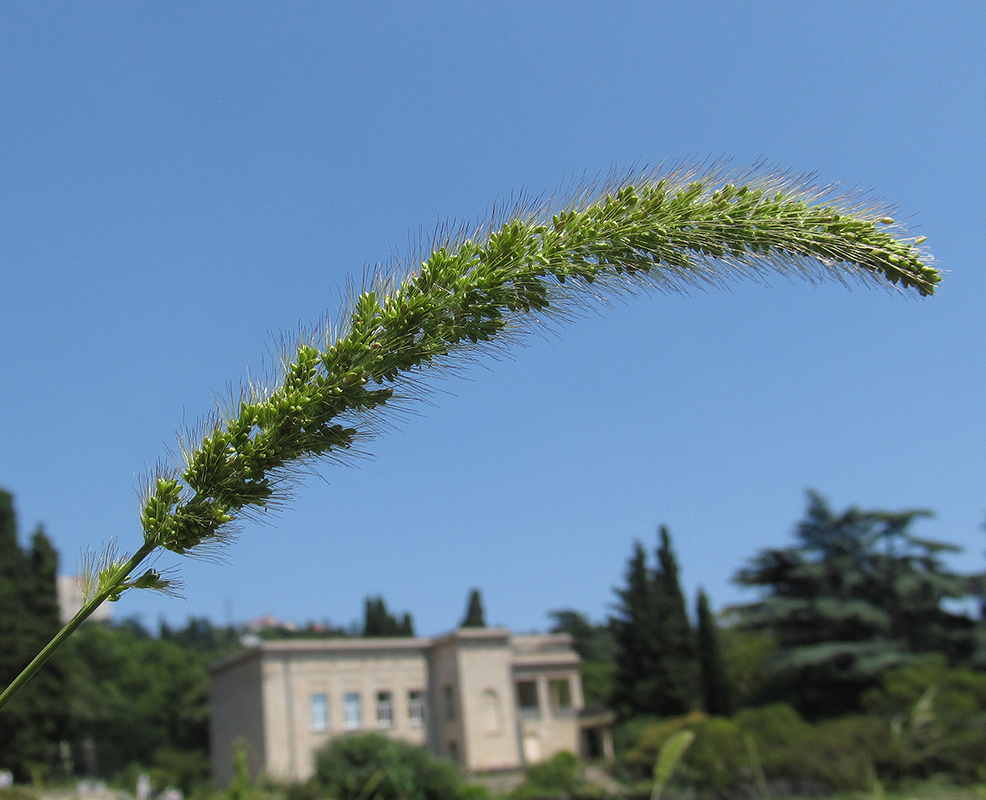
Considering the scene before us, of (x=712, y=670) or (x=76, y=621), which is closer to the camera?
(x=76, y=621)

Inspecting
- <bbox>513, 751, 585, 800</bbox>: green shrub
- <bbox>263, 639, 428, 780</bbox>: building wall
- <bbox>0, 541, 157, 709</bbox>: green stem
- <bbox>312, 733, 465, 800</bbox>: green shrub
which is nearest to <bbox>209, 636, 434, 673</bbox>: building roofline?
<bbox>263, 639, 428, 780</bbox>: building wall

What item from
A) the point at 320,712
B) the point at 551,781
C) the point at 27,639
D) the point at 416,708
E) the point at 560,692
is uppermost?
the point at 27,639

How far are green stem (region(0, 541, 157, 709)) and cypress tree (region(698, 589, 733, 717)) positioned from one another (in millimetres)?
38334

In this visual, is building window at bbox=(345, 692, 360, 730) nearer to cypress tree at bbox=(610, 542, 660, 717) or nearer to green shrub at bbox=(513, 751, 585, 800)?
green shrub at bbox=(513, 751, 585, 800)

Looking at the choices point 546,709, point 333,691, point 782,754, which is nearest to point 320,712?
point 333,691

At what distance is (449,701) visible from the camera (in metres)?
35.8

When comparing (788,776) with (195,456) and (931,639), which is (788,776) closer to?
(931,639)

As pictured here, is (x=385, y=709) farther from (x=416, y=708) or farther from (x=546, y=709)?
(x=546, y=709)

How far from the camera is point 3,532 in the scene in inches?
1334

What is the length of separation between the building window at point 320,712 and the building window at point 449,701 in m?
4.90

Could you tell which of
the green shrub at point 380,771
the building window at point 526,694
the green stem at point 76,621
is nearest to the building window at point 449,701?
the building window at point 526,694

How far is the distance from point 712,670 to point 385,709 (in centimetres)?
1357

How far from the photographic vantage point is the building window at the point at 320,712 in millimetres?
33375

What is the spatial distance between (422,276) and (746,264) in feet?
1.80
